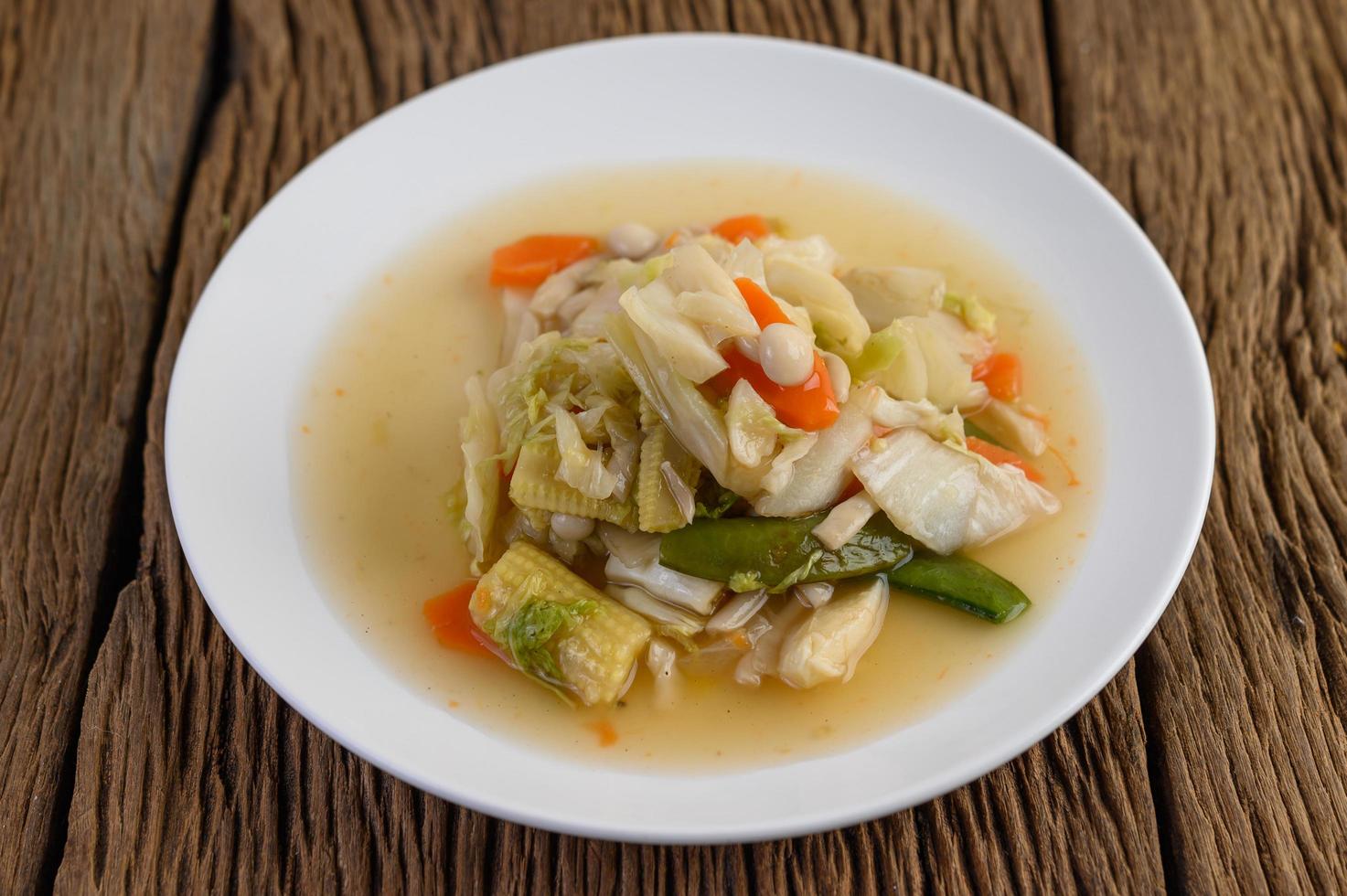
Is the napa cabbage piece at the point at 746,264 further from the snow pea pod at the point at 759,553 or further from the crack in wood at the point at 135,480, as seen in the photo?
the crack in wood at the point at 135,480

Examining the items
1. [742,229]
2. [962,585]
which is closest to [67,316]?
[742,229]

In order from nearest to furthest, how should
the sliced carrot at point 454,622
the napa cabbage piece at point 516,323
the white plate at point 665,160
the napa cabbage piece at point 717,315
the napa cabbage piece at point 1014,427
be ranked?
the white plate at point 665,160 < the napa cabbage piece at point 717,315 < the sliced carrot at point 454,622 < the napa cabbage piece at point 1014,427 < the napa cabbage piece at point 516,323

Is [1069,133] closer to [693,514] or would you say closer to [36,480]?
[693,514]

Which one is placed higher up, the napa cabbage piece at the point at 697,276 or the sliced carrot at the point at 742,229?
the napa cabbage piece at the point at 697,276

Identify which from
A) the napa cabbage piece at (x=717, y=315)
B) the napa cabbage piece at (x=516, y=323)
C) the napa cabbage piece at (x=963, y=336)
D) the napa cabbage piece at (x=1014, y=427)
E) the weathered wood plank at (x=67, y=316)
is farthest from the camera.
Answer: the napa cabbage piece at (x=516, y=323)

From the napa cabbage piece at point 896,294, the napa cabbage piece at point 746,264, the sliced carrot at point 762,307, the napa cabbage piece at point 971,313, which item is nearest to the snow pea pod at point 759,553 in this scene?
the sliced carrot at point 762,307

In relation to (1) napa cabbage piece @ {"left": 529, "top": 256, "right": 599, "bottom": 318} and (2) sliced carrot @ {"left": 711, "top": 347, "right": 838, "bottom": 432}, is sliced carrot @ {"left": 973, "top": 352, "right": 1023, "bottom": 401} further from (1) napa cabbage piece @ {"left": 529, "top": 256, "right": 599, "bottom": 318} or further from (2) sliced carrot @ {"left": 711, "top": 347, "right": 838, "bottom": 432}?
(1) napa cabbage piece @ {"left": 529, "top": 256, "right": 599, "bottom": 318}

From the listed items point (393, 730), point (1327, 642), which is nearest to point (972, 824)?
point (1327, 642)
